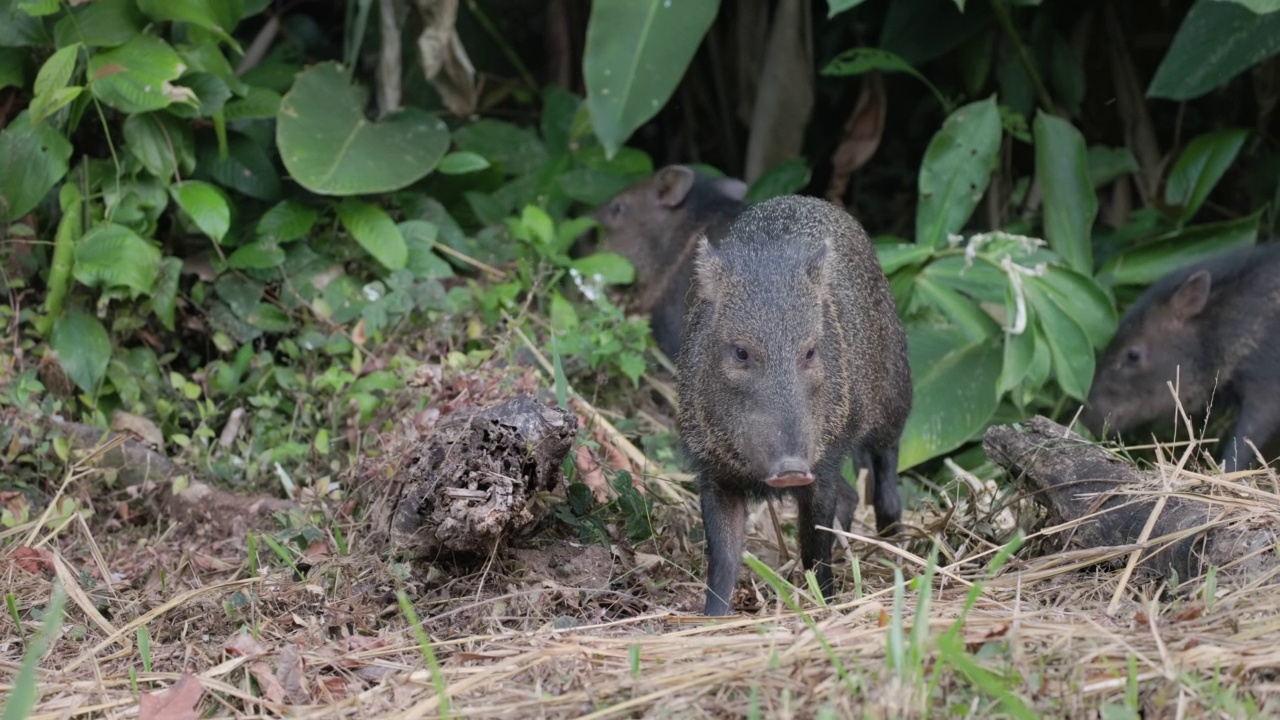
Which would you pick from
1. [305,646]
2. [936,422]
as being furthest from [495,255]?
[305,646]

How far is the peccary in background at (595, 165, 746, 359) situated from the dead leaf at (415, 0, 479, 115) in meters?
1.11

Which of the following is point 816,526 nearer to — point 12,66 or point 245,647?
point 245,647

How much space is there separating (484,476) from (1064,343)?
3.18 m

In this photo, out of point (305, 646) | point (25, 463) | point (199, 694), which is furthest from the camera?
point (25, 463)

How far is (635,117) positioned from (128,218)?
2246 millimetres

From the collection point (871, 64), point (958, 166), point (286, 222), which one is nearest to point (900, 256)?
point (958, 166)

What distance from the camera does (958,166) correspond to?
7004mm

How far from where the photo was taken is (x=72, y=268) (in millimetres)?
5824

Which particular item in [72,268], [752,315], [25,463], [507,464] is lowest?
[25,463]

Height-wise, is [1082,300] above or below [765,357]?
below

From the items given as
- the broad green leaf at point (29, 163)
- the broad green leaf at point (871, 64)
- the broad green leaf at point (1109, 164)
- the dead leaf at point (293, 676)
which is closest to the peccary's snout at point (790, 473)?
the dead leaf at point (293, 676)

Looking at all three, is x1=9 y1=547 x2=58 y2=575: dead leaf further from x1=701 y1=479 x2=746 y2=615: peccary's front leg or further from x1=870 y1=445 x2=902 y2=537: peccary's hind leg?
x1=870 y1=445 x2=902 y2=537: peccary's hind leg

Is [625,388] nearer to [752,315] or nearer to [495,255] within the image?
[495,255]

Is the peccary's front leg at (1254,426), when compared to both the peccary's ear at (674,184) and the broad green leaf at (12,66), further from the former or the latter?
the broad green leaf at (12,66)
